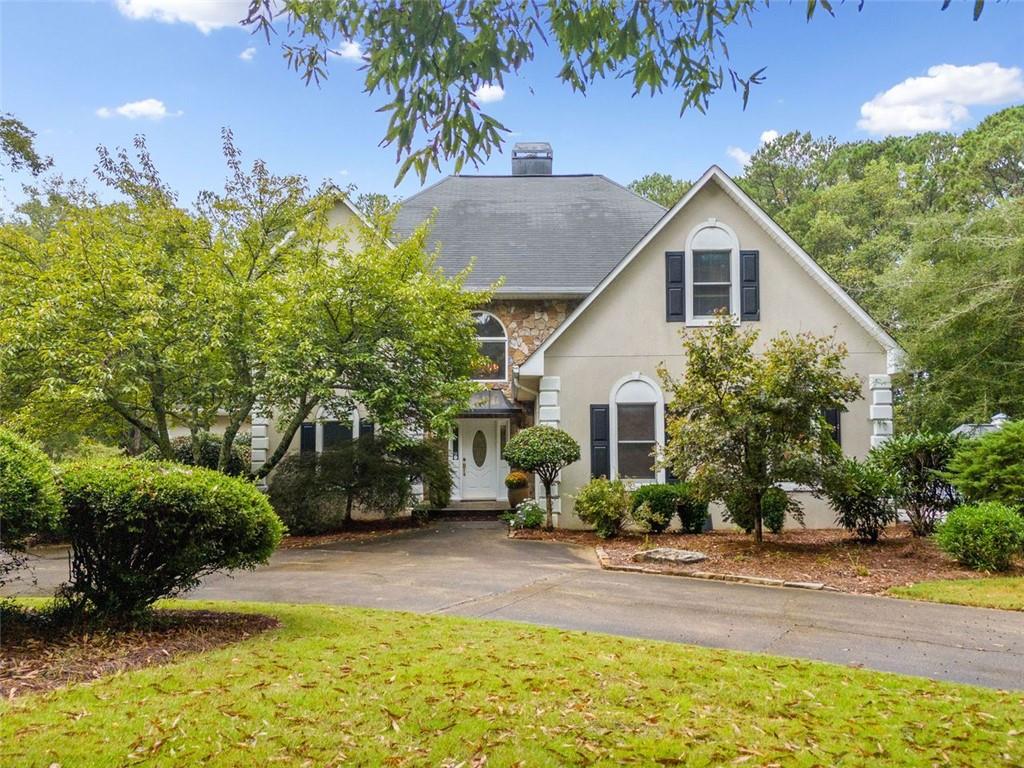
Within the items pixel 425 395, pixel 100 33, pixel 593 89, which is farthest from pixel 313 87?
pixel 425 395

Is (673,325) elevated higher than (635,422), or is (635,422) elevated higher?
(673,325)

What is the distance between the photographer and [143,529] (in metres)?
5.56

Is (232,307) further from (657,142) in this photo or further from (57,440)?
(57,440)

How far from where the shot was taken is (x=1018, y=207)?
48.5 ft

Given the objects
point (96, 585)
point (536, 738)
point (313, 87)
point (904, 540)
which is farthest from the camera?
point (904, 540)

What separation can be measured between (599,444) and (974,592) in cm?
703

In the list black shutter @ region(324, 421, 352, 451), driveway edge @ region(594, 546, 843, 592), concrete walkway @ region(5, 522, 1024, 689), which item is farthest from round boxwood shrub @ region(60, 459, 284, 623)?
black shutter @ region(324, 421, 352, 451)

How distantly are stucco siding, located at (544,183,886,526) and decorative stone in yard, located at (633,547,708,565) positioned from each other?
373 cm

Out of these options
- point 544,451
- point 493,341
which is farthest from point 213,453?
point 544,451

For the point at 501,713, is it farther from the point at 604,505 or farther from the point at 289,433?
the point at 289,433

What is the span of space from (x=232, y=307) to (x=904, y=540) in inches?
465

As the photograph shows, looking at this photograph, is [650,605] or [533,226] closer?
[650,605]

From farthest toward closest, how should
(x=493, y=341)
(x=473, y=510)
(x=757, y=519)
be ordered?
(x=493, y=341)
(x=473, y=510)
(x=757, y=519)

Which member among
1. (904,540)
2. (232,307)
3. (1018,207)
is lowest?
(904,540)
